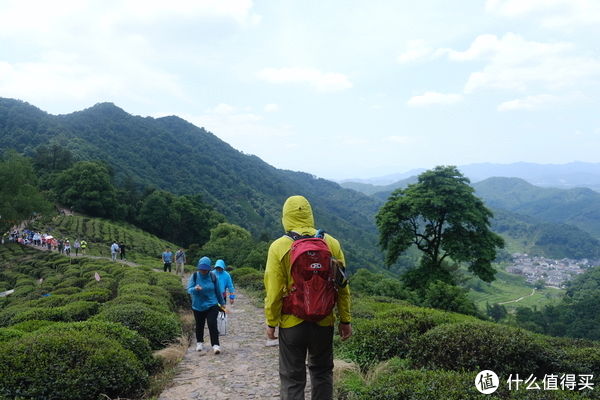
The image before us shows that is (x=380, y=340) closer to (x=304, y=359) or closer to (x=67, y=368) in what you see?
(x=304, y=359)

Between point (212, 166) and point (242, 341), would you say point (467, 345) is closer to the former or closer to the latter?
point (242, 341)

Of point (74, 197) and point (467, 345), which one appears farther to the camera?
point (74, 197)

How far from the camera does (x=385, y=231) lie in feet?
73.8

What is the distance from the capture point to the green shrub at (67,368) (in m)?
4.07

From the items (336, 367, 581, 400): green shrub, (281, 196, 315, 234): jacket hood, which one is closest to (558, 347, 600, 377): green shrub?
(336, 367, 581, 400): green shrub

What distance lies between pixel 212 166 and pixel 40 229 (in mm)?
95520

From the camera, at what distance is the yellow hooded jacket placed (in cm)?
345

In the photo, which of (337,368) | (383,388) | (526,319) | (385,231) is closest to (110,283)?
(337,368)

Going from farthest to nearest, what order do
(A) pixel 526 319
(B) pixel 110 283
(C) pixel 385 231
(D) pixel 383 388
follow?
(A) pixel 526 319 < (C) pixel 385 231 < (B) pixel 110 283 < (D) pixel 383 388

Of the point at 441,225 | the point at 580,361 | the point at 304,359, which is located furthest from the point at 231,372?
the point at 441,225

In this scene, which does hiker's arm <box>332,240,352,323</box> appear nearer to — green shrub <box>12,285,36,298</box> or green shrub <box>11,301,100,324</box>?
green shrub <box>11,301,100,324</box>

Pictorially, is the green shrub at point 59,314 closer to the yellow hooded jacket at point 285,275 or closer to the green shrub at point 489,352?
the yellow hooded jacket at point 285,275

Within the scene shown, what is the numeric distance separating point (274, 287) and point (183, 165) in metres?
131

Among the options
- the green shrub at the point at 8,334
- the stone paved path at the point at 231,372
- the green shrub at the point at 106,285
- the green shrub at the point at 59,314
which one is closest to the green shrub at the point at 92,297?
the green shrub at the point at 106,285
